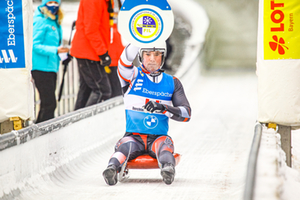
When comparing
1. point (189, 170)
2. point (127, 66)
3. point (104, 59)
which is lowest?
point (189, 170)

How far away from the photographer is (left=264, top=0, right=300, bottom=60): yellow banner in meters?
3.04

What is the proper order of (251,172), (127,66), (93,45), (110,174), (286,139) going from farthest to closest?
(93,45)
(286,139)
(127,66)
(110,174)
(251,172)

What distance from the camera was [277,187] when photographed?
1.95m

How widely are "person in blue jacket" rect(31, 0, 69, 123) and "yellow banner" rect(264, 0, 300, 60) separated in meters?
2.18

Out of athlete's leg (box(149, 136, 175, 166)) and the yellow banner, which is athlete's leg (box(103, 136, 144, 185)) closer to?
athlete's leg (box(149, 136, 175, 166))

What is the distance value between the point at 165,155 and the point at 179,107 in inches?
14.8

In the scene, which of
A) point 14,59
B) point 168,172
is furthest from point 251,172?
point 14,59

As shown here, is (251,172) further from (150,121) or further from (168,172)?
(150,121)

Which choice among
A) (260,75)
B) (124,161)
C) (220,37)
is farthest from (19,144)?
(220,37)

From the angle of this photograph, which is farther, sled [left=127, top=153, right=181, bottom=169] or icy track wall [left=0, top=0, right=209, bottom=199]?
sled [left=127, top=153, right=181, bottom=169]

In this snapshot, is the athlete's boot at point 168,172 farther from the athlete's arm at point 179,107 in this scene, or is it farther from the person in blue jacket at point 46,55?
the person in blue jacket at point 46,55

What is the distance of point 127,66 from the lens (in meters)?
2.96

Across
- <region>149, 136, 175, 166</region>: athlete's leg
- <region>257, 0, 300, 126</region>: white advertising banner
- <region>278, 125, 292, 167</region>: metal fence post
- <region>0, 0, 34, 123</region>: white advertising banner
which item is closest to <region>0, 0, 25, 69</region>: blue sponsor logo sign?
<region>0, 0, 34, 123</region>: white advertising banner

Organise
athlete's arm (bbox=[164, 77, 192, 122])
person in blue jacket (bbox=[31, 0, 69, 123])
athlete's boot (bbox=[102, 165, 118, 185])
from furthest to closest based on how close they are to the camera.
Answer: person in blue jacket (bbox=[31, 0, 69, 123]), athlete's arm (bbox=[164, 77, 192, 122]), athlete's boot (bbox=[102, 165, 118, 185])
